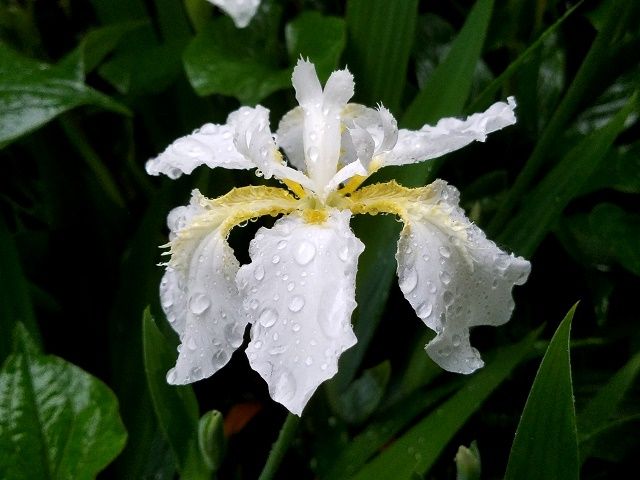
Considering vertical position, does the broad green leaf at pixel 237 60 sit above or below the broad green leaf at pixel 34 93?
below

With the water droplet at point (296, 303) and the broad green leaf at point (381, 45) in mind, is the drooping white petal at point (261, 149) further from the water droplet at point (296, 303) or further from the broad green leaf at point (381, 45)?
the broad green leaf at point (381, 45)

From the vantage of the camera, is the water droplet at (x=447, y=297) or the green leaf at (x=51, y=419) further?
the green leaf at (x=51, y=419)

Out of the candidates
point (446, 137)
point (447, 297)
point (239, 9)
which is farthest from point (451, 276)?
point (239, 9)

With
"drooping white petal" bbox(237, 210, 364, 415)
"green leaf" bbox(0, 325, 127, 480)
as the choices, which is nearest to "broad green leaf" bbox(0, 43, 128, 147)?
"green leaf" bbox(0, 325, 127, 480)

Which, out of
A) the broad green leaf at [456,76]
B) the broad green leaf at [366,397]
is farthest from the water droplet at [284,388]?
the broad green leaf at [456,76]

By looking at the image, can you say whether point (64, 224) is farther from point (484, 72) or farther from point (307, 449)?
point (484, 72)

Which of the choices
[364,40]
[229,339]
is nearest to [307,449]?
[229,339]

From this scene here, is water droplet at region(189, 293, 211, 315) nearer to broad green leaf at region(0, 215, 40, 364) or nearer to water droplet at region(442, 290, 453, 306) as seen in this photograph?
water droplet at region(442, 290, 453, 306)
